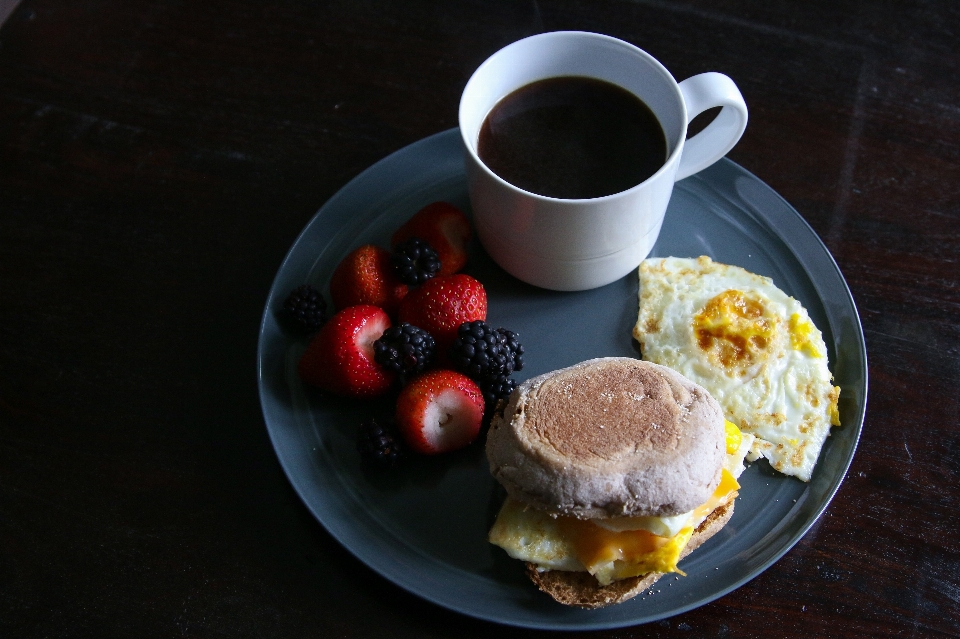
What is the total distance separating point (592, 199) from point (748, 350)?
0.61 metres

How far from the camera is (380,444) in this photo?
1.92 m

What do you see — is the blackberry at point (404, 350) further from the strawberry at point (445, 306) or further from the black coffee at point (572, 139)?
the black coffee at point (572, 139)

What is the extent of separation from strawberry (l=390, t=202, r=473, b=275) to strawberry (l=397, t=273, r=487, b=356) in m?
0.13

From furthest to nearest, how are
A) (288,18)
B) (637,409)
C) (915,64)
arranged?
(288,18) → (915,64) → (637,409)

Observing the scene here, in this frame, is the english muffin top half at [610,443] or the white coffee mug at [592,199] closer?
the english muffin top half at [610,443]

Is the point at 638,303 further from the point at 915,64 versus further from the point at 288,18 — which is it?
the point at 288,18

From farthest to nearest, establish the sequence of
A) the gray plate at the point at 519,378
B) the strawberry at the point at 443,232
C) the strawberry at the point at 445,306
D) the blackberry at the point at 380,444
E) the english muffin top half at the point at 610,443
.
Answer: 1. the strawberry at the point at 443,232
2. the strawberry at the point at 445,306
3. the blackberry at the point at 380,444
4. the gray plate at the point at 519,378
5. the english muffin top half at the point at 610,443

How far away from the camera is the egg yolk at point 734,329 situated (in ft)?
6.89

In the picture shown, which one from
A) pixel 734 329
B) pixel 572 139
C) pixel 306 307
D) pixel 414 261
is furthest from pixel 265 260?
pixel 734 329

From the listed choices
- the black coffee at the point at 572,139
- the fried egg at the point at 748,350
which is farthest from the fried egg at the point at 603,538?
the black coffee at the point at 572,139

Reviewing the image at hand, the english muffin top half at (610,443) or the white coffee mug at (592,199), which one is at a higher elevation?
the white coffee mug at (592,199)

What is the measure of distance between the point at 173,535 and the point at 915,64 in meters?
2.75

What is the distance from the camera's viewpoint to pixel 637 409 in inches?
70.8

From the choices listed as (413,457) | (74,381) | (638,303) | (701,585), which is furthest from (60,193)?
(701,585)
